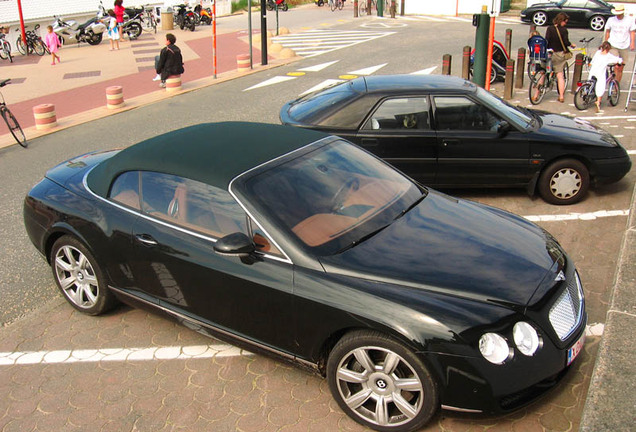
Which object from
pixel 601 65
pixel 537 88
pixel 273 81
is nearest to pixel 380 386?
pixel 601 65

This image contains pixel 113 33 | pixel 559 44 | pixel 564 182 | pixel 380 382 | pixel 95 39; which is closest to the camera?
pixel 380 382

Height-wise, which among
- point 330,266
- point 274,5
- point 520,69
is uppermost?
point 274,5

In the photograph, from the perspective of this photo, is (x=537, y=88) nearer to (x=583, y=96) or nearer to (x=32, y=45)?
(x=583, y=96)

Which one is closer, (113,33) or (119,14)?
(113,33)

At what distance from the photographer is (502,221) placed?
4836 millimetres

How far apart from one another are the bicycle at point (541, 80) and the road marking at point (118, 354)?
10.2 metres

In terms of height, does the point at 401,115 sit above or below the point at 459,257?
above

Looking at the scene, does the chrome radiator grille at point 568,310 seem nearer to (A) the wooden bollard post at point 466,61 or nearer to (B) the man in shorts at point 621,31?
(B) the man in shorts at point 621,31

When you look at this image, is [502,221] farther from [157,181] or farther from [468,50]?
[468,50]

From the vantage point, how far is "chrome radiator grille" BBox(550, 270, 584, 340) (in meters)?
3.91

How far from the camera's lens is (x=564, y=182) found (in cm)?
762

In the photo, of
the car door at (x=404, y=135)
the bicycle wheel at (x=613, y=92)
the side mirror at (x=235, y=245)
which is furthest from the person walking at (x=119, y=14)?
the side mirror at (x=235, y=245)

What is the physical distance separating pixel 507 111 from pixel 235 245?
15.9 ft

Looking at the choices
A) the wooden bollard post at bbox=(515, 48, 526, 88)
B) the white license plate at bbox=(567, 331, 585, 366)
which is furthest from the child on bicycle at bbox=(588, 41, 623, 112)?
the white license plate at bbox=(567, 331, 585, 366)
